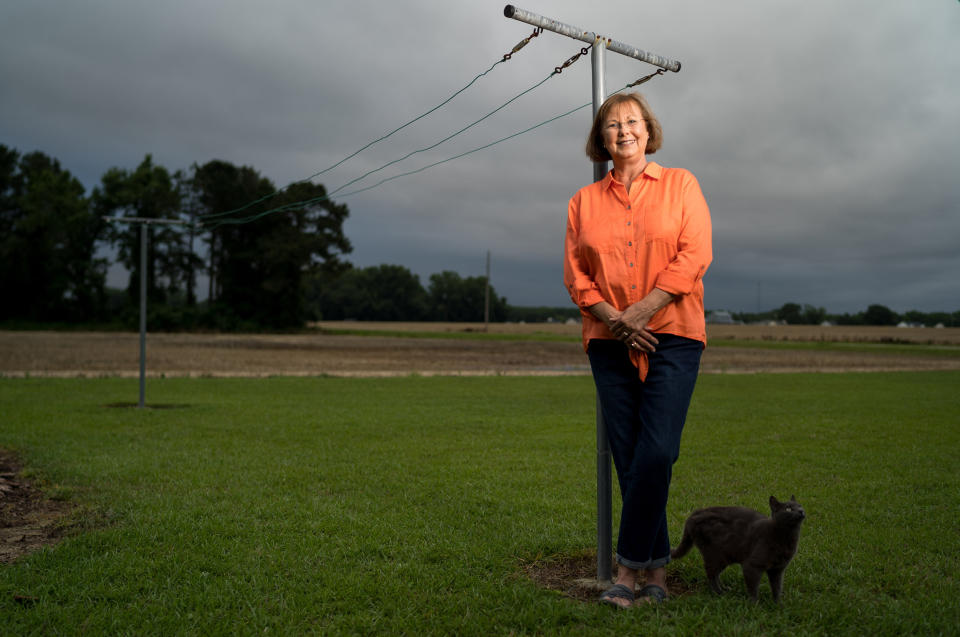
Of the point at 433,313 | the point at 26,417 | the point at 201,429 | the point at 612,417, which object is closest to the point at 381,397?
the point at 201,429

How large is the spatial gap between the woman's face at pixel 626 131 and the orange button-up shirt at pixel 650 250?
12cm

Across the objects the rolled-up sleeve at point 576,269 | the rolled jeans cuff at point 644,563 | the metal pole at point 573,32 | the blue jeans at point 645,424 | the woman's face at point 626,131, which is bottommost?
the rolled jeans cuff at point 644,563

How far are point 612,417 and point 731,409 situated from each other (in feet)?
33.9

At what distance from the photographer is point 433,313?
106625 mm

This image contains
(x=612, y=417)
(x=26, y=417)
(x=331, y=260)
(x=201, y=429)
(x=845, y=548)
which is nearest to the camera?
(x=612, y=417)

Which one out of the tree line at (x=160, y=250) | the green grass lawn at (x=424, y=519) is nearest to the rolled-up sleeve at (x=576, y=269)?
the green grass lawn at (x=424, y=519)

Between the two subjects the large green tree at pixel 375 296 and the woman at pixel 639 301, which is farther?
the large green tree at pixel 375 296

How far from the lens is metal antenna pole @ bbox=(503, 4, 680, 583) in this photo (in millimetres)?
3547

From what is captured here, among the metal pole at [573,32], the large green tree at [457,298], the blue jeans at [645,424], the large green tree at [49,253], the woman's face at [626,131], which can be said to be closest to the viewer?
the blue jeans at [645,424]

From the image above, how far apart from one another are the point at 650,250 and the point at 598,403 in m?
0.94

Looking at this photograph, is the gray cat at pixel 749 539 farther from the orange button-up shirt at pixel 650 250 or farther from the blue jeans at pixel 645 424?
the orange button-up shirt at pixel 650 250

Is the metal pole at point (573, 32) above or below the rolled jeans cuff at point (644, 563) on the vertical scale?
above

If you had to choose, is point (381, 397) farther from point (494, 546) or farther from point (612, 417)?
point (612, 417)

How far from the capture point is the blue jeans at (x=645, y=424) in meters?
2.95
